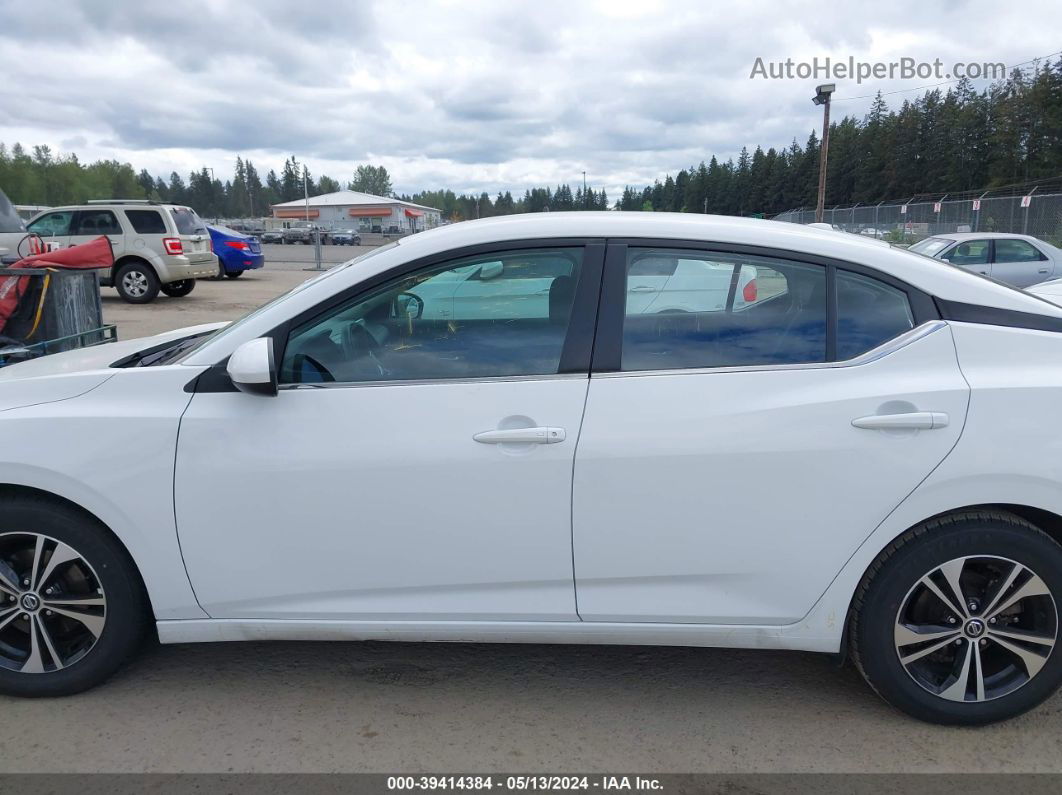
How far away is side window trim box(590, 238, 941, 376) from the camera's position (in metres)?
2.74

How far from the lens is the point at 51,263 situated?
592 centimetres

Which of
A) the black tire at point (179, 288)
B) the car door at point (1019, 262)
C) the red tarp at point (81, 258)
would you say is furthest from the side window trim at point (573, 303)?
the black tire at point (179, 288)

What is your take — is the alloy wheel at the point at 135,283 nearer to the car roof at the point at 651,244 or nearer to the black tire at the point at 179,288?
the black tire at the point at 179,288

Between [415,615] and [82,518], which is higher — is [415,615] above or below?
below

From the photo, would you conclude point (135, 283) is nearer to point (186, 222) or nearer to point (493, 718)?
point (186, 222)

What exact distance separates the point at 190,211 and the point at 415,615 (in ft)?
53.5

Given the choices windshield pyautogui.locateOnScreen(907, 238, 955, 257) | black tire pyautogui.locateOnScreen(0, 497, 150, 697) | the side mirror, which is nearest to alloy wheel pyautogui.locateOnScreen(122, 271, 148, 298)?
windshield pyautogui.locateOnScreen(907, 238, 955, 257)

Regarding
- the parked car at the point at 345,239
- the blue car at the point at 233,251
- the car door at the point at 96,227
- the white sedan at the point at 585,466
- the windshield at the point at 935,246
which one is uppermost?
the parked car at the point at 345,239

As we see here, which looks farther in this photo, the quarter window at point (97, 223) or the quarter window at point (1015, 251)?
the quarter window at point (97, 223)

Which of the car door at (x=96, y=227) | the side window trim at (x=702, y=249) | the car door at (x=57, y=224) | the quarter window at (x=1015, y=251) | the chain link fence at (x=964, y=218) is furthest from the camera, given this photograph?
the chain link fence at (x=964, y=218)

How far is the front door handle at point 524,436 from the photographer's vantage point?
262 cm

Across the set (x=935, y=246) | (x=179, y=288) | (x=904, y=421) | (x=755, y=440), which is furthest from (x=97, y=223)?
(x=904, y=421)

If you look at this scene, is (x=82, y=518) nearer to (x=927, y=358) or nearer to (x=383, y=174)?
(x=927, y=358)
